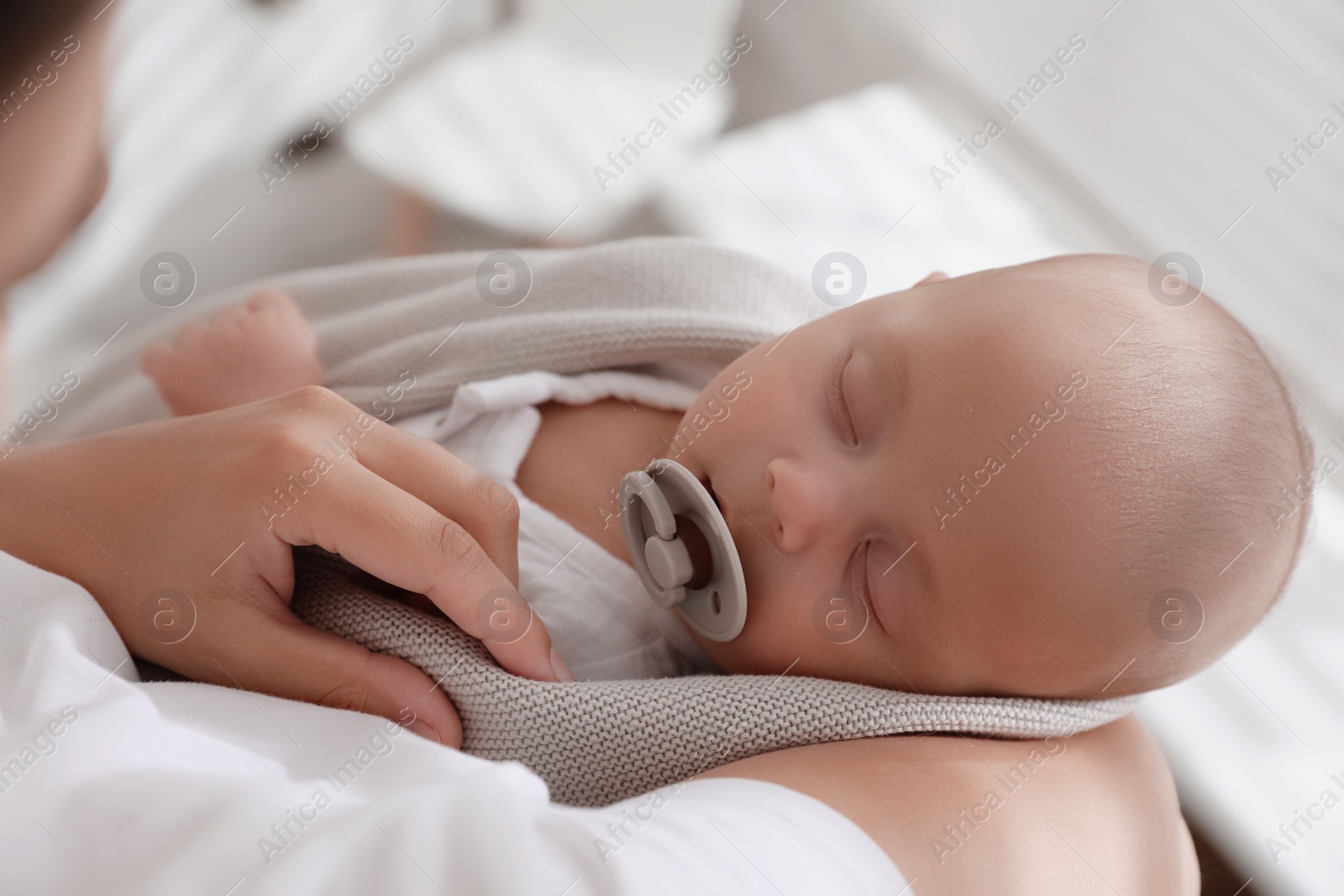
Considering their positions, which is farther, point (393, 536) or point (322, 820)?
point (393, 536)

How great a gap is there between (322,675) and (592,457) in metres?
0.36

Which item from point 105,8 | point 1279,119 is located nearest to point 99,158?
point 105,8

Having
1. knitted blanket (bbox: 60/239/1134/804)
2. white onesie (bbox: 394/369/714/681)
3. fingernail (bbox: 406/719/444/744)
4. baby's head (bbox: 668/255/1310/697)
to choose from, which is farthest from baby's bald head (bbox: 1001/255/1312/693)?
fingernail (bbox: 406/719/444/744)

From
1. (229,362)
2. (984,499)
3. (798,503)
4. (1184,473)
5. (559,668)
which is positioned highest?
(1184,473)

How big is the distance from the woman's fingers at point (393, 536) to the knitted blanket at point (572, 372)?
0.07 m

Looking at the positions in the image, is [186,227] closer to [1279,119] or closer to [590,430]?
[590,430]

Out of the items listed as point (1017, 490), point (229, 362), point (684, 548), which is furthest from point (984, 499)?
point (229, 362)

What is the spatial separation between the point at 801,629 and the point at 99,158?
4.10ft

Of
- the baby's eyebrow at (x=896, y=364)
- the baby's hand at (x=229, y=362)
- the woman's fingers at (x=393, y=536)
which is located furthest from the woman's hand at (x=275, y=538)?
the baby's eyebrow at (x=896, y=364)

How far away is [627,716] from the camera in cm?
75

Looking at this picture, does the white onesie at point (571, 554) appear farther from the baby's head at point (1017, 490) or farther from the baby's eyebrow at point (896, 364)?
the baby's eyebrow at point (896, 364)

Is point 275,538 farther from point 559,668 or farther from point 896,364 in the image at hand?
point 896,364

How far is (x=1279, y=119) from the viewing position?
1195 mm

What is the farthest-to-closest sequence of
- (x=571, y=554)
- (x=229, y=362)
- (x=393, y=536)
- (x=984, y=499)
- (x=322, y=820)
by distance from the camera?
(x=229, y=362)
(x=571, y=554)
(x=984, y=499)
(x=393, y=536)
(x=322, y=820)
